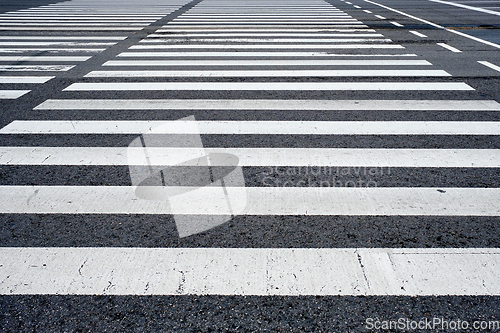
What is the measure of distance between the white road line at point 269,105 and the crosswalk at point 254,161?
0.04 m

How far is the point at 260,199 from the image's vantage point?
3828mm

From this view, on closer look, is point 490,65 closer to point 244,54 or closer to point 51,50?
point 244,54

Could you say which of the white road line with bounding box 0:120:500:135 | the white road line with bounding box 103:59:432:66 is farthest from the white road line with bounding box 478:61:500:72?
the white road line with bounding box 0:120:500:135

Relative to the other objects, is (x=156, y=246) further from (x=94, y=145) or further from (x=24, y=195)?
(x=94, y=145)

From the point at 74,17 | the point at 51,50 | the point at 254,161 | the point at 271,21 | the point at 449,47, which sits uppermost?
the point at 74,17

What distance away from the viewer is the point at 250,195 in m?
3.90

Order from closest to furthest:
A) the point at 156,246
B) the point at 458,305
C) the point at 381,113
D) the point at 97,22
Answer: the point at 458,305 → the point at 156,246 → the point at 381,113 → the point at 97,22

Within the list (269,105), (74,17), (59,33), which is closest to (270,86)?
(269,105)

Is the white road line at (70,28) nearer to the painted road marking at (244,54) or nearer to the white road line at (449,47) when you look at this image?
the painted road marking at (244,54)

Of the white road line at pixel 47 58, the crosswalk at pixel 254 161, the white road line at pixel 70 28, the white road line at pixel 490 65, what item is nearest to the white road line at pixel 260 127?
the crosswalk at pixel 254 161

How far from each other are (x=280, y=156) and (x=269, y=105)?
1783 mm

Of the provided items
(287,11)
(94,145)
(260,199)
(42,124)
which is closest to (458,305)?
(260,199)

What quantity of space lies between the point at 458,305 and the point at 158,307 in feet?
5.97

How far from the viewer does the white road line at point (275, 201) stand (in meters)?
3.63
